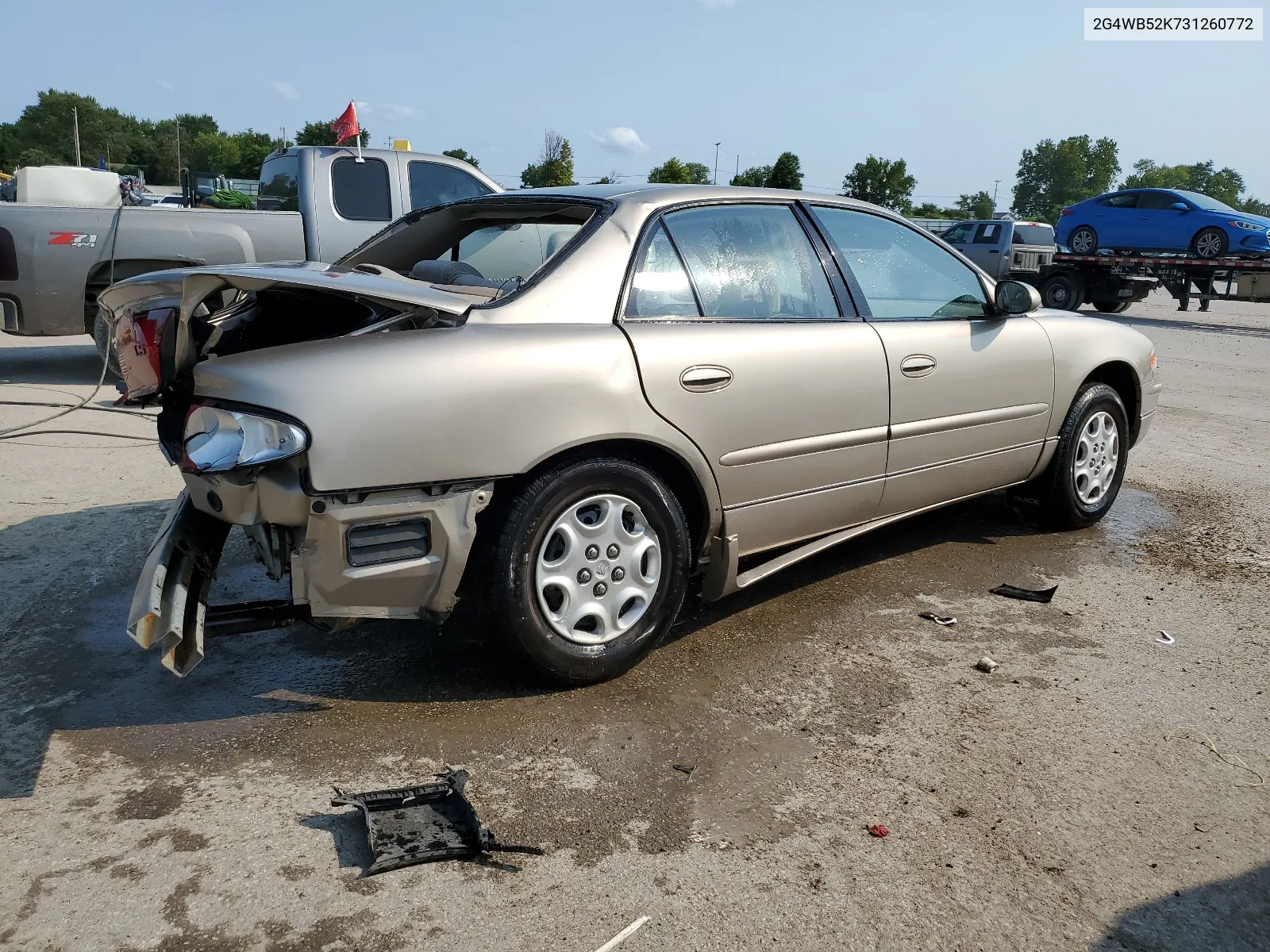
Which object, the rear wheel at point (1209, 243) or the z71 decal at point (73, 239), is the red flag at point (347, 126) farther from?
the rear wheel at point (1209, 243)

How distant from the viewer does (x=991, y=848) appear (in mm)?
2547

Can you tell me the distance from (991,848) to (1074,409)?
3.12m

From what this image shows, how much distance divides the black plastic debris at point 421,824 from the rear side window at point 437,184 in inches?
292

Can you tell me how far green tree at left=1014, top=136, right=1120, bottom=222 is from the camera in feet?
336

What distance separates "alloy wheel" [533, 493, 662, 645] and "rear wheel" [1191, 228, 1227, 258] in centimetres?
1970

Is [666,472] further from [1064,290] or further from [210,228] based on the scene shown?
[1064,290]

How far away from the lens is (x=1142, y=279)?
67.2ft

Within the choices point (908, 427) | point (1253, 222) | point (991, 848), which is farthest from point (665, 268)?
point (1253, 222)

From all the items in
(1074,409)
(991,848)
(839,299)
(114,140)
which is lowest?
(991,848)

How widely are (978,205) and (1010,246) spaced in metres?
71.3

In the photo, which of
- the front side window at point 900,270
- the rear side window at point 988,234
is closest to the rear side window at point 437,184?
the front side window at point 900,270

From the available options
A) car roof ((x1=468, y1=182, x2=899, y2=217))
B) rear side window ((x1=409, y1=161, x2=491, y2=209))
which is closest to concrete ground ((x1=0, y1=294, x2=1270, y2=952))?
car roof ((x1=468, y1=182, x2=899, y2=217))

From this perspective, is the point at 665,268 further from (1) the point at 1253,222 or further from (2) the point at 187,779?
(1) the point at 1253,222

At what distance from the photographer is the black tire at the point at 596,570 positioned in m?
3.08
